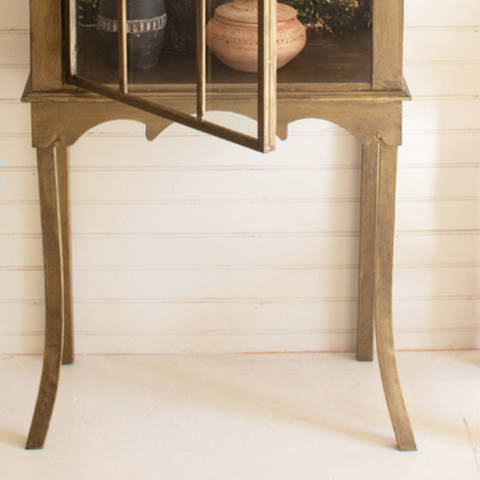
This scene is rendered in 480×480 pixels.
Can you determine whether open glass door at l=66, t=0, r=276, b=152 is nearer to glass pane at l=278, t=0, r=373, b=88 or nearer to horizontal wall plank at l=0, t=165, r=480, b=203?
glass pane at l=278, t=0, r=373, b=88

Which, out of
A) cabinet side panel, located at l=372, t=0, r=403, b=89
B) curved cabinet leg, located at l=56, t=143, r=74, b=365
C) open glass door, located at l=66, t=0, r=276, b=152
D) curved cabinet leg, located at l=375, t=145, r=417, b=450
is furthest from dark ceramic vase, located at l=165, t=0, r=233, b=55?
curved cabinet leg, located at l=56, t=143, r=74, b=365

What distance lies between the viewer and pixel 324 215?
269 cm

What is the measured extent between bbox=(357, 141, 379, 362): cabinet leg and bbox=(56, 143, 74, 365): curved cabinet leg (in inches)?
28.9

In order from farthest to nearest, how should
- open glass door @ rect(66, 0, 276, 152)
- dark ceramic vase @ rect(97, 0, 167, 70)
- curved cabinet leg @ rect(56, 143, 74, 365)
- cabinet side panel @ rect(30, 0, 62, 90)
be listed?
curved cabinet leg @ rect(56, 143, 74, 365), cabinet side panel @ rect(30, 0, 62, 90), dark ceramic vase @ rect(97, 0, 167, 70), open glass door @ rect(66, 0, 276, 152)

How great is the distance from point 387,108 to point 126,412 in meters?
0.96

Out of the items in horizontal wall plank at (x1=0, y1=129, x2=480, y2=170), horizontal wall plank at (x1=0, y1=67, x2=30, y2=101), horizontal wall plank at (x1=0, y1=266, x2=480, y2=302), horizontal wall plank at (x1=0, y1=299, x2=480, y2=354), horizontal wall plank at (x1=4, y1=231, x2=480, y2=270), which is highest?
horizontal wall plank at (x1=0, y1=67, x2=30, y2=101)

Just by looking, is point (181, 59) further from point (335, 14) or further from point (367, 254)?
A: point (367, 254)

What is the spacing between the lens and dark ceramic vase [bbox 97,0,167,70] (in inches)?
78.2

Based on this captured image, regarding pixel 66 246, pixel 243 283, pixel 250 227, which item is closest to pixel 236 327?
pixel 243 283

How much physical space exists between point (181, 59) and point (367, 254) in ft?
2.93

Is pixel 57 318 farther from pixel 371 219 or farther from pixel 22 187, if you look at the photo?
pixel 371 219

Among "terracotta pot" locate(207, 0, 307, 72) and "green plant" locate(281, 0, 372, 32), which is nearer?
"terracotta pot" locate(207, 0, 307, 72)

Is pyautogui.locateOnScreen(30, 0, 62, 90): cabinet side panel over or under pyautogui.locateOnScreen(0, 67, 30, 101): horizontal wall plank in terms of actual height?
over

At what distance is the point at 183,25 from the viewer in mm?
1954
